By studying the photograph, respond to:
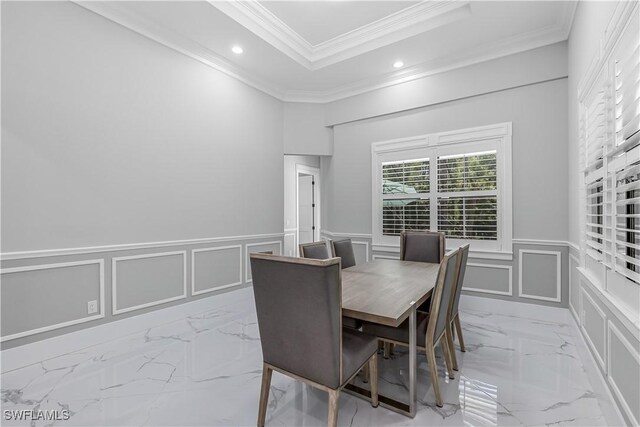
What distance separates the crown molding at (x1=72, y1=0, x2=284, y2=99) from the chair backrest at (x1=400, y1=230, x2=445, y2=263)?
9.80ft

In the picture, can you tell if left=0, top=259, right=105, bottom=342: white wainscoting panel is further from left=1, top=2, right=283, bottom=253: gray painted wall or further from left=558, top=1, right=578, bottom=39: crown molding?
left=558, top=1, right=578, bottom=39: crown molding

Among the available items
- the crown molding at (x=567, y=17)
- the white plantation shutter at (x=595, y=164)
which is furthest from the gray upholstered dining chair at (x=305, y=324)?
the crown molding at (x=567, y=17)

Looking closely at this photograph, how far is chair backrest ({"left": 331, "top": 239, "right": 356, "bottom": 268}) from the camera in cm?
309

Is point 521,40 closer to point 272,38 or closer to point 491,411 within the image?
point 272,38

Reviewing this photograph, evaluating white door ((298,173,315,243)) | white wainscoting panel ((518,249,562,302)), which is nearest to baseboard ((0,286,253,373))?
white door ((298,173,315,243))

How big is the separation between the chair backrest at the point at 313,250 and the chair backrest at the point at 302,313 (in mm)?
976

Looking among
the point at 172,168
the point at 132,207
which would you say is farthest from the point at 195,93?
the point at 132,207

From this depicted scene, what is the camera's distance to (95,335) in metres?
2.73

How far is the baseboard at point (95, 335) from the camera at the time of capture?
2.32 m

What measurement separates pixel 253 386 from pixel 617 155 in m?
2.62

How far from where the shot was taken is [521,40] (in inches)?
134

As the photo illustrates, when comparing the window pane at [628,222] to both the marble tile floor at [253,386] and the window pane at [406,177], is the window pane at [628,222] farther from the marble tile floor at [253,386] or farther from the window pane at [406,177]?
the window pane at [406,177]

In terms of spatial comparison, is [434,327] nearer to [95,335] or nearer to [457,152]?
[457,152]

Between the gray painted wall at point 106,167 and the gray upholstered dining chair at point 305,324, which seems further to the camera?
the gray painted wall at point 106,167
